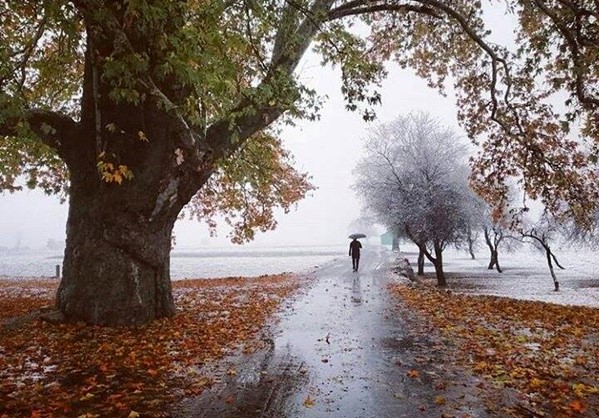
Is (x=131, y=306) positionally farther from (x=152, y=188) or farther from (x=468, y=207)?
(x=468, y=207)

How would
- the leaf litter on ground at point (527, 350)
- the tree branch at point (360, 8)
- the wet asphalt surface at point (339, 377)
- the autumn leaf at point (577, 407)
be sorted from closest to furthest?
1. the autumn leaf at point (577, 407)
2. the wet asphalt surface at point (339, 377)
3. the leaf litter on ground at point (527, 350)
4. the tree branch at point (360, 8)

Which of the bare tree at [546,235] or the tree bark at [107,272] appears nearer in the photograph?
the tree bark at [107,272]

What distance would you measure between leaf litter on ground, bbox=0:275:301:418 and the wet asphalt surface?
18.2 inches

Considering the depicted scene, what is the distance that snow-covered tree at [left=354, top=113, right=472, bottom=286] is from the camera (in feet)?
82.4

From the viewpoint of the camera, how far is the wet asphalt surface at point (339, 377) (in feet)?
15.0

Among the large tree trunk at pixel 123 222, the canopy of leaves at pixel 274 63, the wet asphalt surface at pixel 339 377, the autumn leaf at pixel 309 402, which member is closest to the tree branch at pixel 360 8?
the canopy of leaves at pixel 274 63

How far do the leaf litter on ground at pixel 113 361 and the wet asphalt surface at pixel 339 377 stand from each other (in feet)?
1.51

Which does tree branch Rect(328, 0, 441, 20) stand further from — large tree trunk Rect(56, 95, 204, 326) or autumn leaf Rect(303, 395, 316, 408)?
autumn leaf Rect(303, 395, 316, 408)

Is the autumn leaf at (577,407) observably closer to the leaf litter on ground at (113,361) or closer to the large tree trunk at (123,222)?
the leaf litter on ground at (113,361)

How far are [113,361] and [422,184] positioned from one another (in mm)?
22917

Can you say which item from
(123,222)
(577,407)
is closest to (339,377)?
(577,407)

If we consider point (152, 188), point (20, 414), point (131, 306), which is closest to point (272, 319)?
point (131, 306)

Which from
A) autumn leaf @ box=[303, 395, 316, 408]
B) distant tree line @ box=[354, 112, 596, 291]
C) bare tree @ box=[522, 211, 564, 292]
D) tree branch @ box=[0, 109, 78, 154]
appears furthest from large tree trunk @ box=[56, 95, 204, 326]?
distant tree line @ box=[354, 112, 596, 291]

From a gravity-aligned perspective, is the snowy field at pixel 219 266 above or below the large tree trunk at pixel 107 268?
below
